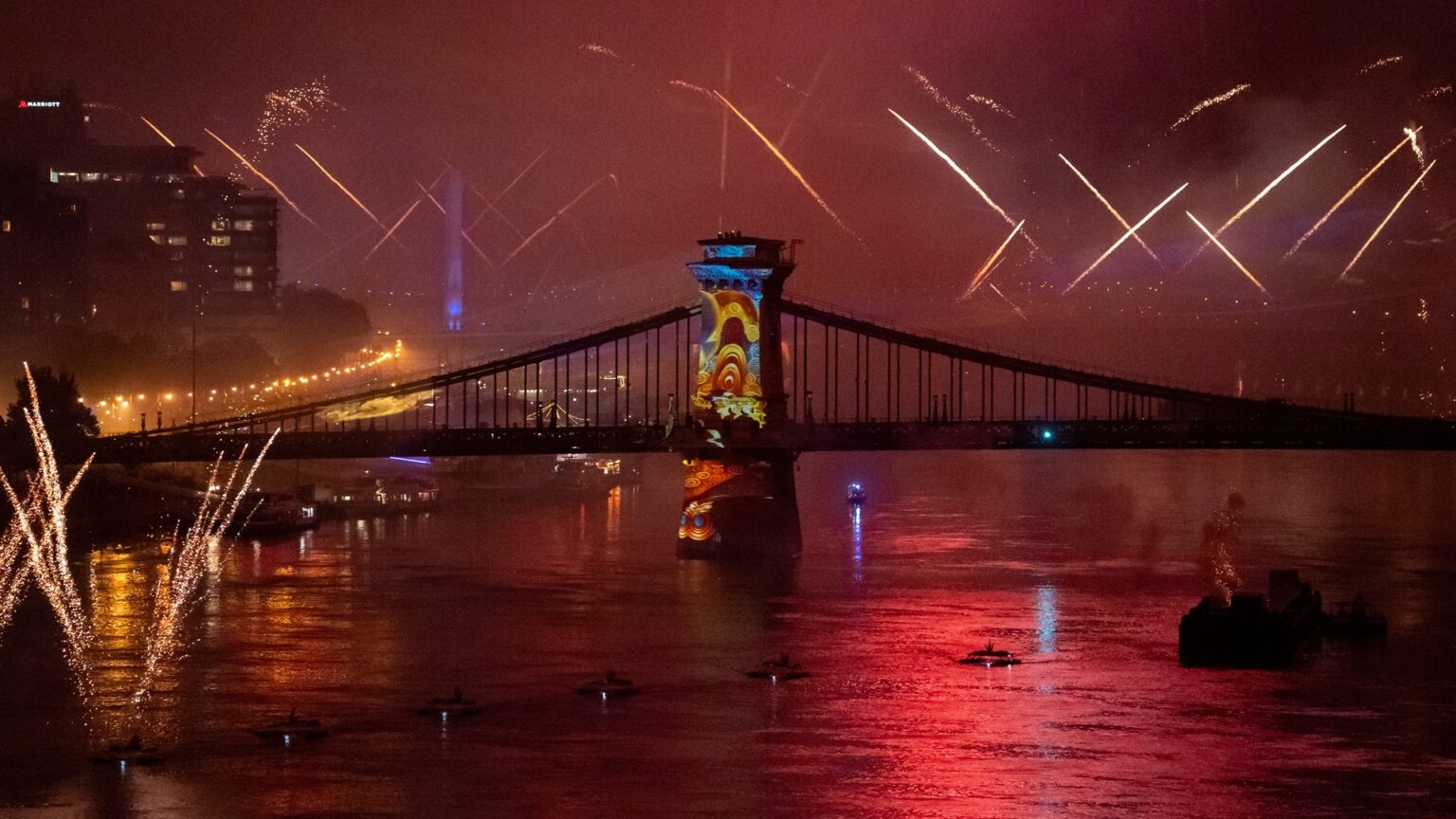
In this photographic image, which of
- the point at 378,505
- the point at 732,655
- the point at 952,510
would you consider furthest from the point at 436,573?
the point at 952,510

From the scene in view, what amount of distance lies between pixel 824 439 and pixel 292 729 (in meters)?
56.6

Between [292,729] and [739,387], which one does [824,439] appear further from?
[292,729]

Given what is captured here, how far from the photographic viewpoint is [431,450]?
364 feet

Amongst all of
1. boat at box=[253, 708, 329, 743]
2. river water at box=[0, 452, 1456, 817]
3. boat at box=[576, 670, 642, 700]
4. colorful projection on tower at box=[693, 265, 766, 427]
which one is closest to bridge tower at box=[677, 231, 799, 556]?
colorful projection on tower at box=[693, 265, 766, 427]

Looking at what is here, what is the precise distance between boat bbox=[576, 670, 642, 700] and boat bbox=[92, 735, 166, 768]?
13868 mm

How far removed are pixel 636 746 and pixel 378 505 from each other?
107402mm

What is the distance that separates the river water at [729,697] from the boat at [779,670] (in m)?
1.03

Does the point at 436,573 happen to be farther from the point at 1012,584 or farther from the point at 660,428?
the point at 1012,584

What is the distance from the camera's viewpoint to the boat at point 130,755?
177ft

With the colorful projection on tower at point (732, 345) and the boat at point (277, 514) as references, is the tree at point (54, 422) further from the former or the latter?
the colorful projection on tower at point (732, 345)

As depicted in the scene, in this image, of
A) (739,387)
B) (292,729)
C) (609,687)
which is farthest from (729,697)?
(739,387)

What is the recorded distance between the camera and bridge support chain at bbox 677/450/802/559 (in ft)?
357

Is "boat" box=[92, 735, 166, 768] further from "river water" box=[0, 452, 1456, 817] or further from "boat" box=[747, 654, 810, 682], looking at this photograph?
"boat" box=[747, 654, 810, 682]

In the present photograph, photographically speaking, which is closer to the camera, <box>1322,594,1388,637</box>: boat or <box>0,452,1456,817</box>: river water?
<box>0,452,1456,817</box>: river water
